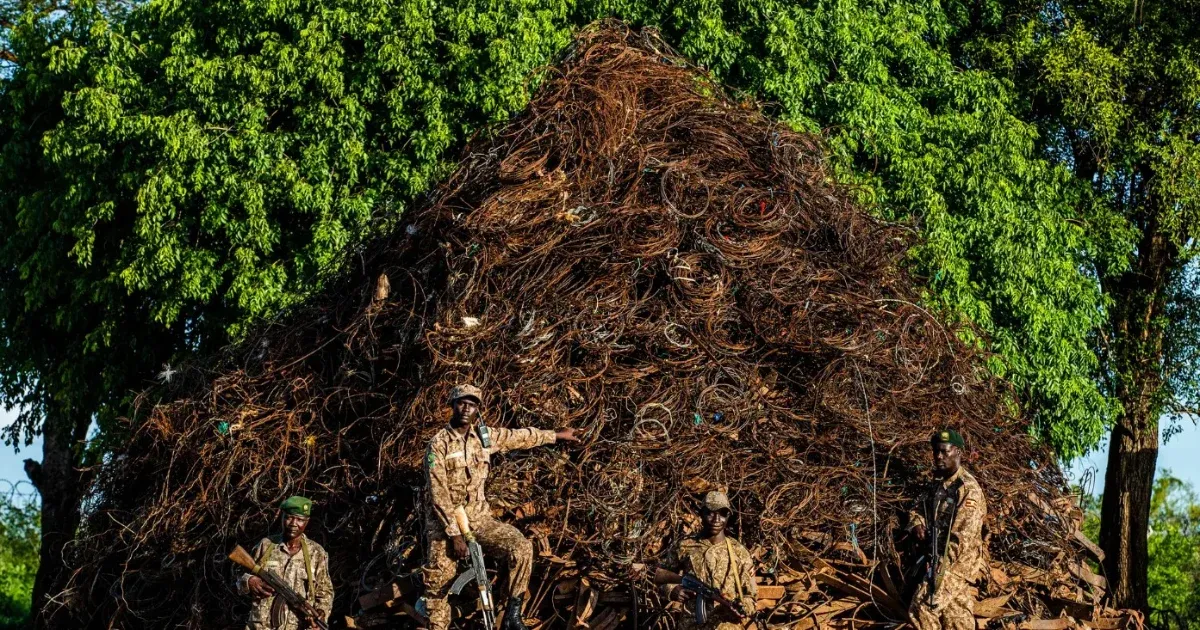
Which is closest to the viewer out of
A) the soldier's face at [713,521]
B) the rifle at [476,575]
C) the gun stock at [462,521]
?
the soldier's face at [713,521]

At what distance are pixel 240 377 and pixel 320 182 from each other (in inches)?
288

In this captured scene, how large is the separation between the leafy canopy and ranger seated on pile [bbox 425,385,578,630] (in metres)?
9.43

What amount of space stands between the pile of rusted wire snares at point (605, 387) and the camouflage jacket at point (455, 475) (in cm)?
82

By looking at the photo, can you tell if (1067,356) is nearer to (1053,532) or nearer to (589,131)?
(1053,532)

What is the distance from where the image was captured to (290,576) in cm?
1202

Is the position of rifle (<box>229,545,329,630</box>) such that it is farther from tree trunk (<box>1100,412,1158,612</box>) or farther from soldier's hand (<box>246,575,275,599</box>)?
tree trunk (<box>1100,412,1158,612</box>)

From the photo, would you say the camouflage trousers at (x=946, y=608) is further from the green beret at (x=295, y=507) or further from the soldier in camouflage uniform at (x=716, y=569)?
the green beret at (x=295, y=507)

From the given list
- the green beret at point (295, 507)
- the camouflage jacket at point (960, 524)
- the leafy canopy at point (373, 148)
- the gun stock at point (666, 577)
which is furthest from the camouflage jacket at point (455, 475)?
the leafy canopy at point (373, 148)

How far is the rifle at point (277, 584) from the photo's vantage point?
11.8 m

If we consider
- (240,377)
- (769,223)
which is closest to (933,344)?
(769,223)

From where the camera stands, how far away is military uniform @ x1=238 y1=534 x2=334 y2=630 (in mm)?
11906

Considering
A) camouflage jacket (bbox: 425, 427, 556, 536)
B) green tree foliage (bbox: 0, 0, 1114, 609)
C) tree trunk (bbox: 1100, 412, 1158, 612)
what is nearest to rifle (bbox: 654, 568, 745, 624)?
camouflage jacket (bbox: 425, 427, 556, 536)

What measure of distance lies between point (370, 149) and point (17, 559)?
24.5 metres

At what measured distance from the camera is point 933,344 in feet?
48.7
